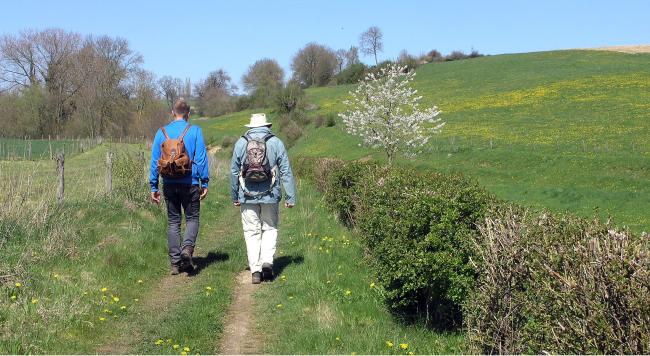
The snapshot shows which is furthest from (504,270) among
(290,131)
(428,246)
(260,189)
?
(290,131)

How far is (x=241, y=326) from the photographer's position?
5945 mm

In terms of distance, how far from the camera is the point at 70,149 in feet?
134

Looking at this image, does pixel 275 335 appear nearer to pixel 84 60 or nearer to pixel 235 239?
pixel 235 239

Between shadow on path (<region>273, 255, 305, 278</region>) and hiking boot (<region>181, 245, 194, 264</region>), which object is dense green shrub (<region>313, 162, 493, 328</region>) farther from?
hiking boot (<region>181, 245, 194, 264</region>)

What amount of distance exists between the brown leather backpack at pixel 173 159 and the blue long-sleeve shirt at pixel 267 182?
0.62 metres

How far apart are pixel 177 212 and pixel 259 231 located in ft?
3.73

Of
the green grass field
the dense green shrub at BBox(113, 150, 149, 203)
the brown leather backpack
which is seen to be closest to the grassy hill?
the green grass field

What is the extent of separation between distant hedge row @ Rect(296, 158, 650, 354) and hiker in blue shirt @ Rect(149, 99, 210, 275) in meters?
2.28

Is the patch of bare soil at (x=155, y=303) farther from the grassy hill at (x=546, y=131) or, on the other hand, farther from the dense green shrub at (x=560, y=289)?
the grassy hill at (x=546, y=131)

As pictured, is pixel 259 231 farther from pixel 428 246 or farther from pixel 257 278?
pixel 428 246

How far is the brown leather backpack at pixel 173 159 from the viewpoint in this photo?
7543 mm

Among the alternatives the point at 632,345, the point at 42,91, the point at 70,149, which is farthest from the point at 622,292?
the point at 42,91

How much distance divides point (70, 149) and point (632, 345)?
42235 mm

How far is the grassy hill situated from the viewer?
22766 mm
